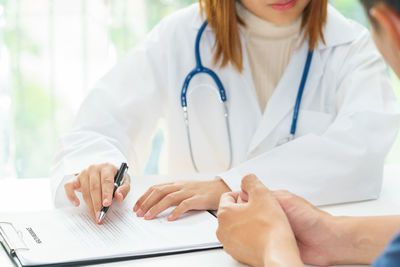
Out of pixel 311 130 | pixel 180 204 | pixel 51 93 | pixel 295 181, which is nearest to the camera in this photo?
pixel 180 204

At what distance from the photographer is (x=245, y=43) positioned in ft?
5.19

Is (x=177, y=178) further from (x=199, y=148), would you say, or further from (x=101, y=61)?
(x=101, y=61)

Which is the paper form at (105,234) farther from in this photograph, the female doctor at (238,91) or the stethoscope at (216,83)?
the stethoscope at (216,83)

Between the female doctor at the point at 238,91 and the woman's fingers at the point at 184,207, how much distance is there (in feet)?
0.99

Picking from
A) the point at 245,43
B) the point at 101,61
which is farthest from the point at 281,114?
the point at 101,61

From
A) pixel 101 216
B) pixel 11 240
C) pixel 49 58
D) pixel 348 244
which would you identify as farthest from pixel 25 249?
pixel 49 58

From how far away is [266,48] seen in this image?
1593 mm

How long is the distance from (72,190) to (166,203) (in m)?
0.20

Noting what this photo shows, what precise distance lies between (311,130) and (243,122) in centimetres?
19

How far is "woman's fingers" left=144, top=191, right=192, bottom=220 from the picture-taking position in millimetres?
1017

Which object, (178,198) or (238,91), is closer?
(178,198)

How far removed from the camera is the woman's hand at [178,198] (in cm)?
103

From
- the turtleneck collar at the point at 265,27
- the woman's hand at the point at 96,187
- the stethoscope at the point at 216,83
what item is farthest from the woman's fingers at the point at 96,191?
the turtleneck collar at the point at 265,27

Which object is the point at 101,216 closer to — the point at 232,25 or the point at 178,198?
the point at 178,198
